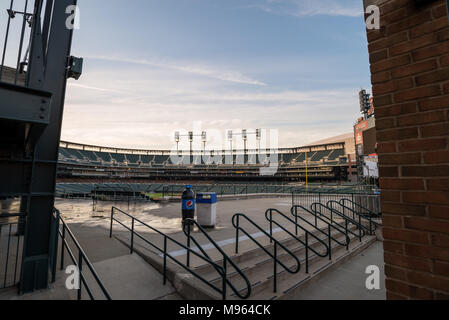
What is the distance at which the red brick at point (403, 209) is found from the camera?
67.2 inches

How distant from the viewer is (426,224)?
5.50 feet

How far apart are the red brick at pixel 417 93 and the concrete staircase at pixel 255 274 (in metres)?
3.78

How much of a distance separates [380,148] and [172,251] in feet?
17.5

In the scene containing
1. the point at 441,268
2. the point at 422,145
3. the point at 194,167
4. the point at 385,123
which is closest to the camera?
the point at 441,268

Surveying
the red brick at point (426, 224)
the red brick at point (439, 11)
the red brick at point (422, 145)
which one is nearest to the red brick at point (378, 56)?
the red brick at point (439, 11)

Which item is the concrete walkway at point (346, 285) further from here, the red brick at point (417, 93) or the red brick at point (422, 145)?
the red brick at point (417, 93)

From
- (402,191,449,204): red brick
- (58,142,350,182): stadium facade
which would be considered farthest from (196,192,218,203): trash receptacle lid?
(58,142,350,182): stadium facade

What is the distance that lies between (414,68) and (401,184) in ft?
3.15

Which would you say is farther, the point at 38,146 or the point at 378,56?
the point at 38,146

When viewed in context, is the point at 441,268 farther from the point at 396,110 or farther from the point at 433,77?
the point at 433,77

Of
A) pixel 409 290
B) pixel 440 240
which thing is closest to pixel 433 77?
pixel 440 240
